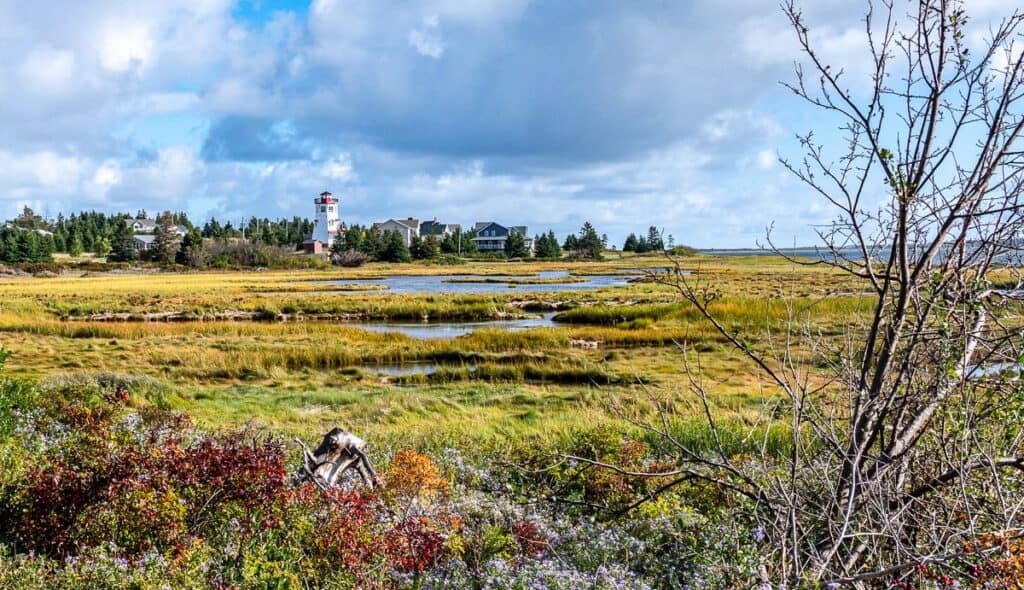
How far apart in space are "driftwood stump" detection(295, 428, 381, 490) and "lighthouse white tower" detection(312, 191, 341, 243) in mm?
137487

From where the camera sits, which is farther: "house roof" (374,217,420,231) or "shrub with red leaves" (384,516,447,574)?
"house roof" (374,217,420,231)

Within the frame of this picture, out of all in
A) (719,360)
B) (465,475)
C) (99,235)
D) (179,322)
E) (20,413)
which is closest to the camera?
(465,475)

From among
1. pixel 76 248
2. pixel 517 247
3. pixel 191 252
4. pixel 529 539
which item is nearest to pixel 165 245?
pixel 191 252

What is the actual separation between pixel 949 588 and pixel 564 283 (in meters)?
62.5

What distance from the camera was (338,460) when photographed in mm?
6297

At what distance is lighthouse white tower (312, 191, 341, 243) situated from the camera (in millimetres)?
140250

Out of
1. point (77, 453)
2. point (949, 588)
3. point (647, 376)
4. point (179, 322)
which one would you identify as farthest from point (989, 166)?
point (179, 322)

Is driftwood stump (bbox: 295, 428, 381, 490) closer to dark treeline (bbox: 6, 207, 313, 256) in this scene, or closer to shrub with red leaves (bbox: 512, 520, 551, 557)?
shrub with red leaves (bbox: 512, 520, 551, 557)

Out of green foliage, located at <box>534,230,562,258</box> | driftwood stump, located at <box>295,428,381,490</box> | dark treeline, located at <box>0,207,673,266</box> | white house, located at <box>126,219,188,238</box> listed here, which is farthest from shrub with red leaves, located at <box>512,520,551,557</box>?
white house, located at <box>126,219,188,238</box>

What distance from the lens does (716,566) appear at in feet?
13.2

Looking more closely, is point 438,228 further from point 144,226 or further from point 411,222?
point 144,226

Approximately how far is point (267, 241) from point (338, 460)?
138767mm

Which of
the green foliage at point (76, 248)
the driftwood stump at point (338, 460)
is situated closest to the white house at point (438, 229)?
the green foliage at point (76, 248)

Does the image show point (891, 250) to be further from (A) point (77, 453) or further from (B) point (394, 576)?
(A) point (77, 453)
